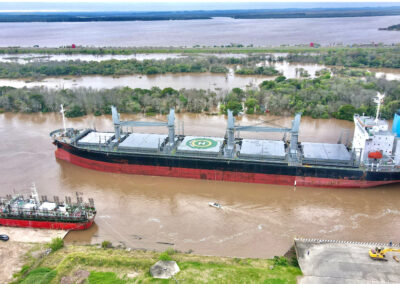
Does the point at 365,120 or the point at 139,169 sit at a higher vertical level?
the point at 365,120

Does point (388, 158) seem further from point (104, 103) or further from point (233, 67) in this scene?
point (233, 67)

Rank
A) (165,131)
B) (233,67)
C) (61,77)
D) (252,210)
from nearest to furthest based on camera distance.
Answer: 1. (252,210)
2. (165,131)
3. (61,77)
4. (233,67)

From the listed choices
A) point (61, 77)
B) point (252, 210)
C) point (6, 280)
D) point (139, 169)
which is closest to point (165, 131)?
point (139, 169)

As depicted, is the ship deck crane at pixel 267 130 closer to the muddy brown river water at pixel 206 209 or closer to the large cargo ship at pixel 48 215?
the muddy brown river water at pixel 206 209

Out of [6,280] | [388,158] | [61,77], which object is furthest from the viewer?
[61,77]

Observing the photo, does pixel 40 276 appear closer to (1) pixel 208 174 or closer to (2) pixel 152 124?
(1) pixel 208 174

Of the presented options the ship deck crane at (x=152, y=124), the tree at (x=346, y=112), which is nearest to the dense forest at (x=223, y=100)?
the tree at (x=346, y=112)

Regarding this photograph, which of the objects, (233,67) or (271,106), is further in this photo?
(233,67)

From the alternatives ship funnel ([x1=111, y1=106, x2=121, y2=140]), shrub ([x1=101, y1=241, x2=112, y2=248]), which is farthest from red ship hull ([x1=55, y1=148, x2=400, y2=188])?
shrub ([x1=101, y1=241, x2=112, y2=248])
